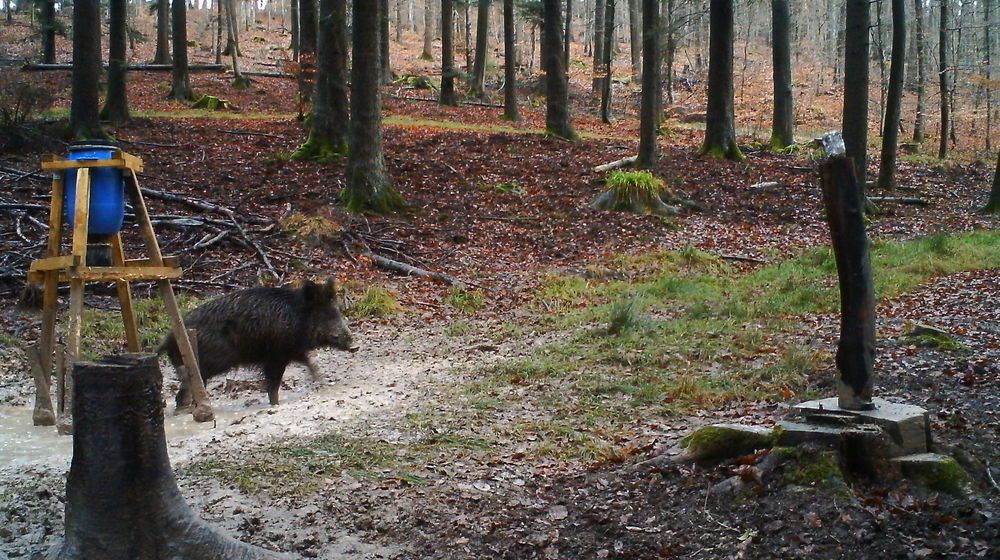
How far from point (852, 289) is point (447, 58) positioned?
99.7 ft

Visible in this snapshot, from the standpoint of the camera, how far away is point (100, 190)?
23.6ft

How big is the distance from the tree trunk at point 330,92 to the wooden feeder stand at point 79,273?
43.1 feet

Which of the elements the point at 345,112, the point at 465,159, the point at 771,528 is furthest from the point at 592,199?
the point at 771,528

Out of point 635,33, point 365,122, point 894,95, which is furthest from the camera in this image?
point 635,33

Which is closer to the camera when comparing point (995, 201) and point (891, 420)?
point (891, 420)

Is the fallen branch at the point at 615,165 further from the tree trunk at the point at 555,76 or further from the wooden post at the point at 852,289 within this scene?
the wooden post at the point at 852,289

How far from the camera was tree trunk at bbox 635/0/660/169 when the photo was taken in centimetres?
2141

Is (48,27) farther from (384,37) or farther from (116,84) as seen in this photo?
(384,37)

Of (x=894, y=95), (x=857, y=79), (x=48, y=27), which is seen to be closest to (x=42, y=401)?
(x=857, y=79)

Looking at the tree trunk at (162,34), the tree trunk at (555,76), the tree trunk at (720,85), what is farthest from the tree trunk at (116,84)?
the tree trunk at (720,85)

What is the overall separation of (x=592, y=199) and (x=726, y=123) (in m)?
6.57

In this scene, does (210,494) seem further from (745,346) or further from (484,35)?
(484,35)

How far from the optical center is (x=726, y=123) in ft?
80.0

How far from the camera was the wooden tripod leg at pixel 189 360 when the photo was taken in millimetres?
7730
